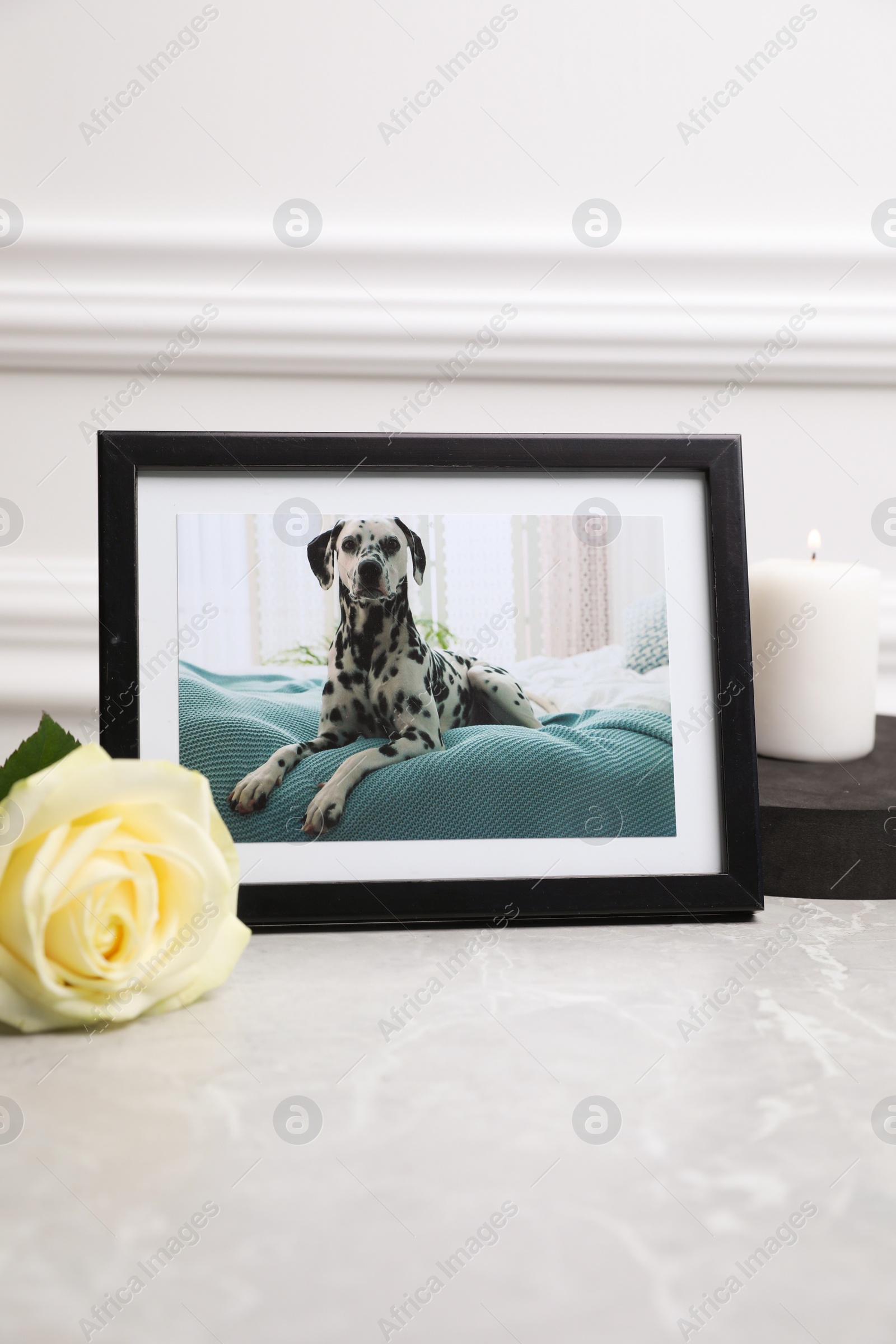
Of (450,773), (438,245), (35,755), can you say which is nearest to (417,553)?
(450,773)

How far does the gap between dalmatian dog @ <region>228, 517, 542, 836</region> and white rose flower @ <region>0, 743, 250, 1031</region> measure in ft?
0.48

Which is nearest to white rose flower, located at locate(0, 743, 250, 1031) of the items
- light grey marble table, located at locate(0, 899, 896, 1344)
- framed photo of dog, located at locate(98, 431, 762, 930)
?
light grey marble table, located at locate(0, 899, 896, 1344)

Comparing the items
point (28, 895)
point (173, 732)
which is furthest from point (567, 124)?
point (28, 895)

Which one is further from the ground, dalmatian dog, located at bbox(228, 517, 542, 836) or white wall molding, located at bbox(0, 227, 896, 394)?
white wall molding, located at bbox(0, 227, 896, 394)

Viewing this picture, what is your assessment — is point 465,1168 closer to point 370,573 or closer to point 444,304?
point 370,573

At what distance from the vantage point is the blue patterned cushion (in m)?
0.60

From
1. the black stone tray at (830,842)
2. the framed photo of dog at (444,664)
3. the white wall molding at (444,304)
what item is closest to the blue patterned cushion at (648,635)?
the framed photo of dog at (444,664)

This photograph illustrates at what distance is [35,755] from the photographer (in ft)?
1.52

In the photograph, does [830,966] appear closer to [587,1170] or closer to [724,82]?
[587,1170]

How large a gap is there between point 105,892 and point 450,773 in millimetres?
232

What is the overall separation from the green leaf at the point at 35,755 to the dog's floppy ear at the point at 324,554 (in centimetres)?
19

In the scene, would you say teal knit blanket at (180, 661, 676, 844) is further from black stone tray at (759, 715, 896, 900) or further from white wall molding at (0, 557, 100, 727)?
white wall molding at (0, 557, 100, 727)

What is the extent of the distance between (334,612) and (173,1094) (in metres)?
0.32

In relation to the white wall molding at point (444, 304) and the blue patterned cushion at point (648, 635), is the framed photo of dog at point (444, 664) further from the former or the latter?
the white wall molding at point (444, 304)
